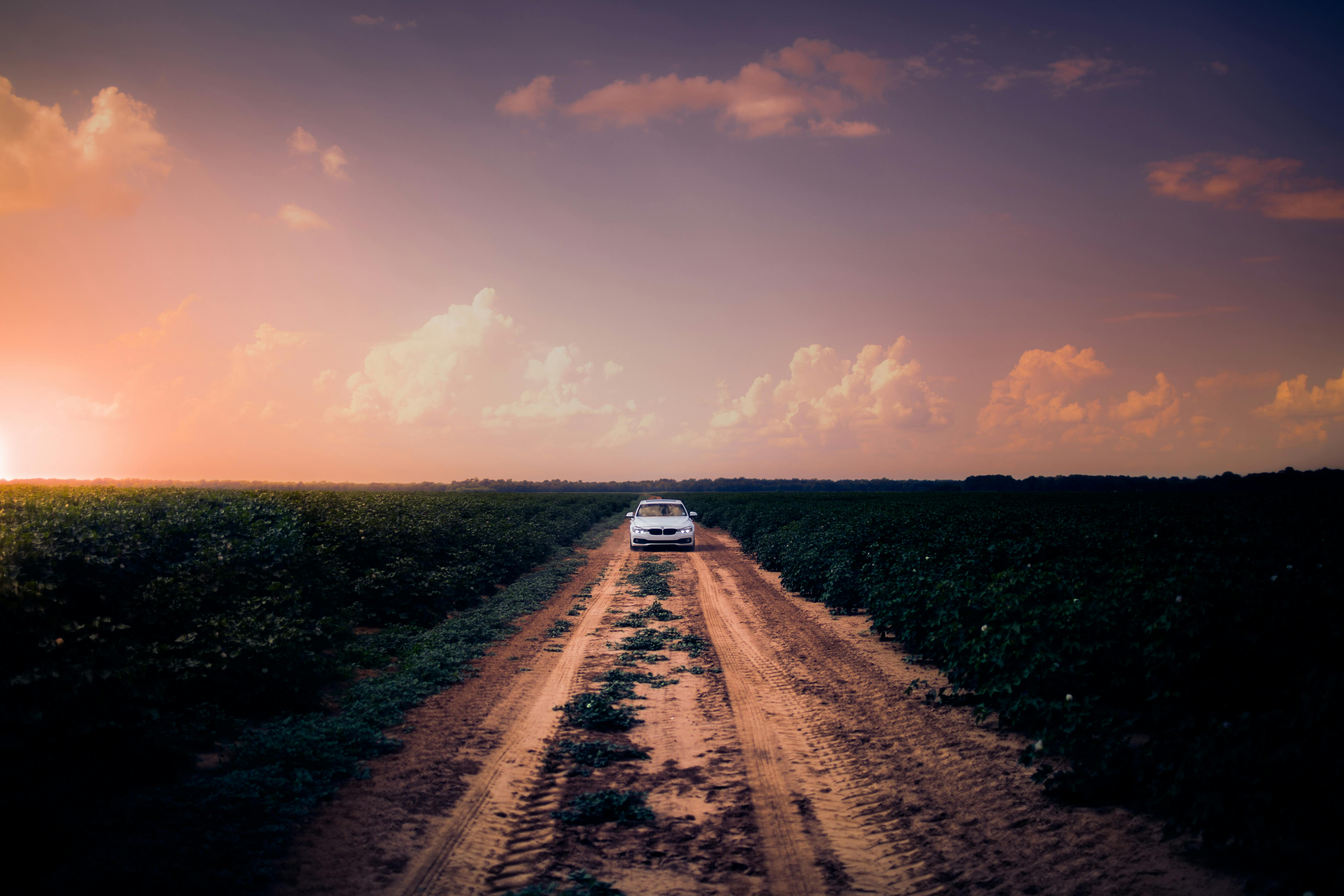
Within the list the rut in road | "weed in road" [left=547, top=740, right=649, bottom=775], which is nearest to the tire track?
"weed in road" [left=547, top=740, right=649, bottom=775]

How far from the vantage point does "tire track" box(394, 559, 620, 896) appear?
3.79 meters

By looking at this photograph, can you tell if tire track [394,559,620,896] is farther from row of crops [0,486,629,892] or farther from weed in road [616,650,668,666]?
weed in road [616,650,668,666]

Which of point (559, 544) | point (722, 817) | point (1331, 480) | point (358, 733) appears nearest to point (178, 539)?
point (358, 733)

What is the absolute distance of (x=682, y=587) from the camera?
1473 cm

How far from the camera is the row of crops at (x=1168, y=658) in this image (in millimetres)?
3400

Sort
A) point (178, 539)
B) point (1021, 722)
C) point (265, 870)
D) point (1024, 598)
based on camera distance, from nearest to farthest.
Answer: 1. point (265, 870)
2. point (1021, 722)
3. point (1024, 598)
4. point (178, 539)

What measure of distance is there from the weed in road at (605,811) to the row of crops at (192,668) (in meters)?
1.88

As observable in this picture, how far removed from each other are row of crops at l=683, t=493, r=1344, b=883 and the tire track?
12.4ft

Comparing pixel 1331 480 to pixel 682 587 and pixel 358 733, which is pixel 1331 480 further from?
pixel 358 733

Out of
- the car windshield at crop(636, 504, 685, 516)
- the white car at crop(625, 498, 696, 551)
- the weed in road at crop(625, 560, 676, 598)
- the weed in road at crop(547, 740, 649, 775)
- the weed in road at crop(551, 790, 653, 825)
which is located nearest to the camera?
the weed in road at crop(551, 790, 653, 825)

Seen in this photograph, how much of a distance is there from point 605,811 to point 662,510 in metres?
19.2

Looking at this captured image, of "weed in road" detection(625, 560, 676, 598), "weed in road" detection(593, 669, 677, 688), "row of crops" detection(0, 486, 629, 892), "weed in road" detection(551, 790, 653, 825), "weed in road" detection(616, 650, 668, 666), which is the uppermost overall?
"row of crops" detection(0, 486, 629, 892)

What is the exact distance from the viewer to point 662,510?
77.9 feet

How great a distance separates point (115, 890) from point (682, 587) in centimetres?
1192
